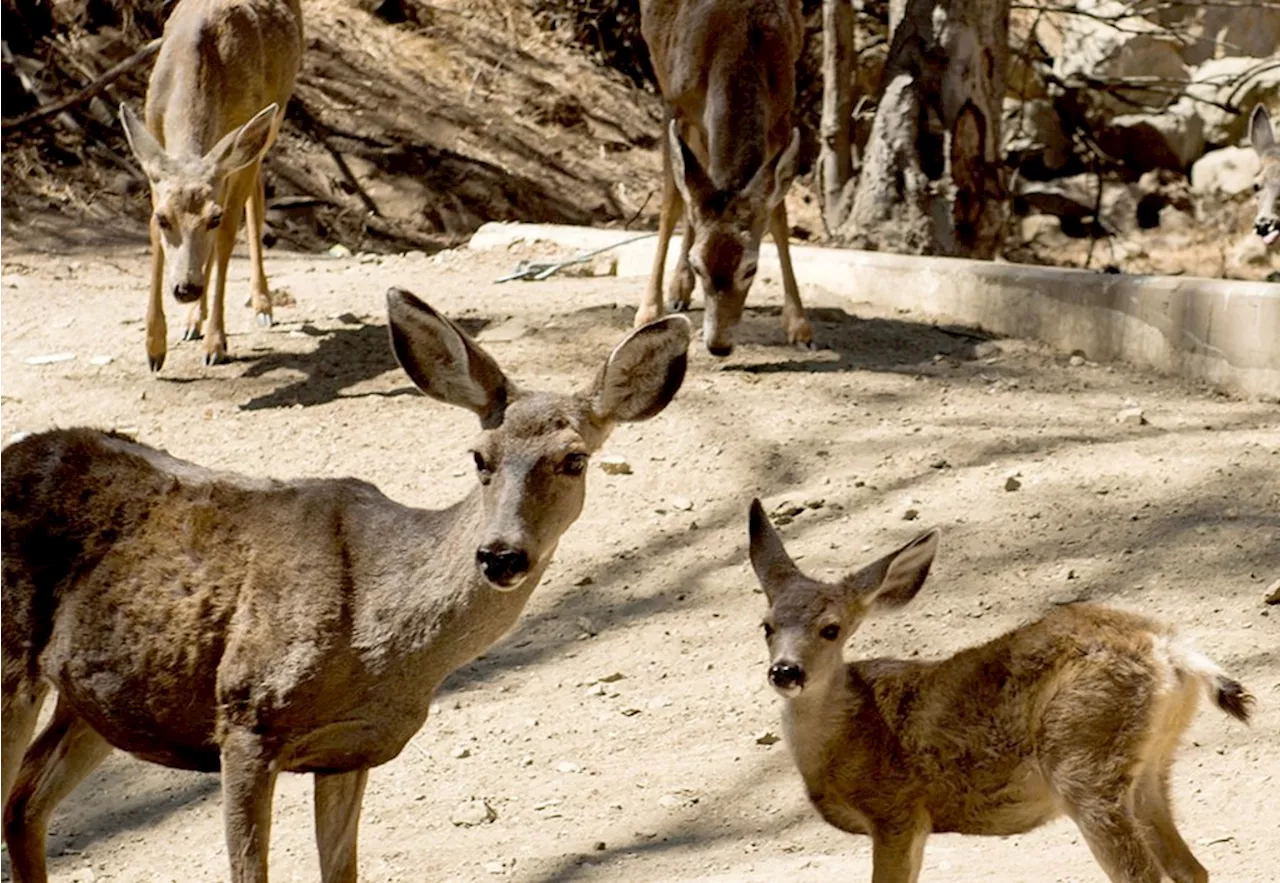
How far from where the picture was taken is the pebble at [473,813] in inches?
265

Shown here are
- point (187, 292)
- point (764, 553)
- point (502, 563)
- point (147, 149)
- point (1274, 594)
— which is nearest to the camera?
point (502, 563)

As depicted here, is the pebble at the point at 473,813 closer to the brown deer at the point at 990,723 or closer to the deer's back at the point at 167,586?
the brown deer at the point at 990,723

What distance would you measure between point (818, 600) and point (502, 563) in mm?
1328

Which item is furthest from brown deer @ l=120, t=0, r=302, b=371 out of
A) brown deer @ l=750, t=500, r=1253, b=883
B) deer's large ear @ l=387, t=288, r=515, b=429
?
brown deer @ l=750, t=500, r=1253, b=883

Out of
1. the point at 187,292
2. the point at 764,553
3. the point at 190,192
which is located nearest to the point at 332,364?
the point at 187,292

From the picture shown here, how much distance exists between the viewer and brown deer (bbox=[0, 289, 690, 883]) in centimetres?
503

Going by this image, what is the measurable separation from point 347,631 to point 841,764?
146 centimetres

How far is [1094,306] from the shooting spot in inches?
418

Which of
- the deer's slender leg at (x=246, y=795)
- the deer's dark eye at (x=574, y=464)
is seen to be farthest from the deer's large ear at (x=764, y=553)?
the deer's slender leg at (x=246, y=795)

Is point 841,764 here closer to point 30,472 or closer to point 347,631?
point 347,631

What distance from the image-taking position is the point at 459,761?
23.6 feet

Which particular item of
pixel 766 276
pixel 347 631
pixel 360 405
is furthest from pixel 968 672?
pixel 766 276

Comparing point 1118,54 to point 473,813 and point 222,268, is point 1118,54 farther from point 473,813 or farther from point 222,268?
point 473,813

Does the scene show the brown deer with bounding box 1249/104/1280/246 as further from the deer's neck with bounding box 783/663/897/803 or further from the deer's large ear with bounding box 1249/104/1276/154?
the deer's neck with bounding box 783/663/897/803
